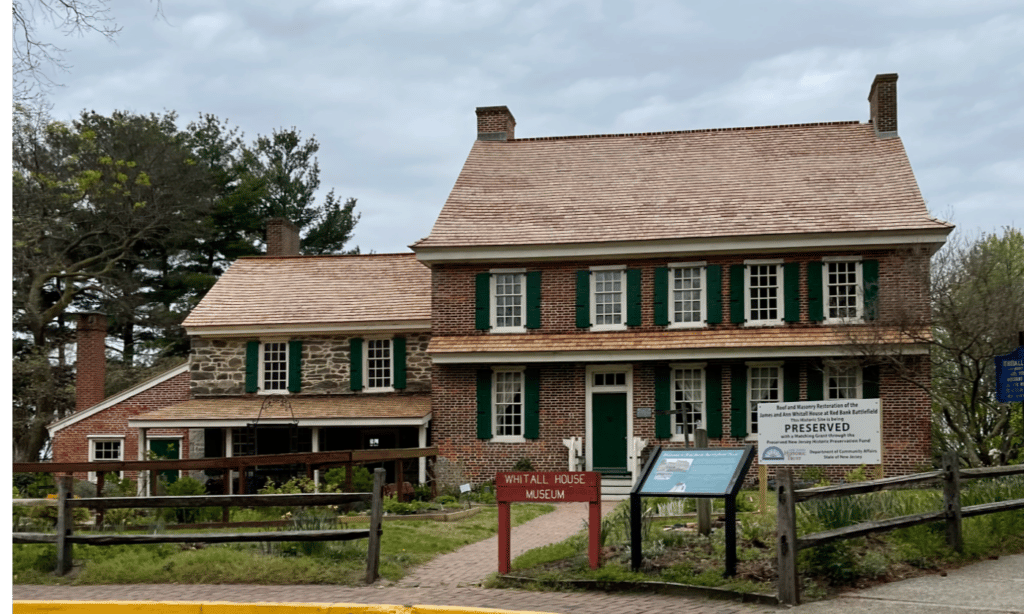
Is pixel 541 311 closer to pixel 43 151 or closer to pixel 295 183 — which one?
pixel 43 151

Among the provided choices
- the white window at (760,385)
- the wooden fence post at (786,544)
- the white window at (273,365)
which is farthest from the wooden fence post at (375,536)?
the white window at (273,365)

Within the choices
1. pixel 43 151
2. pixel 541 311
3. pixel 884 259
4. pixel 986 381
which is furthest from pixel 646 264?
pixel 43 151

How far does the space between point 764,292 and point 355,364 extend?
33.1ft

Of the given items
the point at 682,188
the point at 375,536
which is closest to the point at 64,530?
the point at 375,536

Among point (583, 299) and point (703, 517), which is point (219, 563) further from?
point (583, 299)

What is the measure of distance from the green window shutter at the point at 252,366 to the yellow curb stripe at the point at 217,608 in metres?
18.0

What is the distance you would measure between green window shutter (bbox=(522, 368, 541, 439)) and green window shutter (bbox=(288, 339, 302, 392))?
631 cm

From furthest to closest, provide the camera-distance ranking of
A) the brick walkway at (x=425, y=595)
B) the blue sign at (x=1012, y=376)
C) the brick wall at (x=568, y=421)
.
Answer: the brick wall at (x=568, y=421) → the blue sign at (x=1012, y=376) → the brick walkway at (x=425, y=595)

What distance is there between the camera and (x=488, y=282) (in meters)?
24.6

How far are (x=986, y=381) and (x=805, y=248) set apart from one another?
15.8ft

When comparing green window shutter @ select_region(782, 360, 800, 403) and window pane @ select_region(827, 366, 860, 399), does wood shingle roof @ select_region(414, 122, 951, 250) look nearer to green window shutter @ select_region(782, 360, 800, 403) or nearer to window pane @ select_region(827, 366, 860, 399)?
green window shutter @ select_region(782, 360, 800, 403)

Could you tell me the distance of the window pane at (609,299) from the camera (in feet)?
79.4

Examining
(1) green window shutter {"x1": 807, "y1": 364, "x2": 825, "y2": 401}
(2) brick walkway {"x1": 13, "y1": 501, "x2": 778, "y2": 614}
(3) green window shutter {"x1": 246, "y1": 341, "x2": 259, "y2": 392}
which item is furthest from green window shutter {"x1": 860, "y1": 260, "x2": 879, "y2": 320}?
(3) green window shutter {"x1": 246, "y1": 341, "x2": 259, "y2": 392}

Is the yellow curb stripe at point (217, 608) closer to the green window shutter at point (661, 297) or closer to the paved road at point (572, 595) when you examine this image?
the paved road at point (572, 595)
